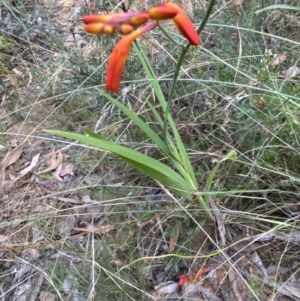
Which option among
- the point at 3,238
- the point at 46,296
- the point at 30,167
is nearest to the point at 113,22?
the point at 46,296

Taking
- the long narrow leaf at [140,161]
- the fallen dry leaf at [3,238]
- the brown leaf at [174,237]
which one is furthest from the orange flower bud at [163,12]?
the fallen dry leaf at [3,238]

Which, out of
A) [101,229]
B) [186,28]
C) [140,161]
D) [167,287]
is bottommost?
[167,287]

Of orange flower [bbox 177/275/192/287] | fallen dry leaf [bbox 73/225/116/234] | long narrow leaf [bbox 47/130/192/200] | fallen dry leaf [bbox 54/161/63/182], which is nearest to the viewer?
long narrow leaf [bbox 47/130/192/200]

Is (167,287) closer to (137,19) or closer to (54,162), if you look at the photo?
(54,162)

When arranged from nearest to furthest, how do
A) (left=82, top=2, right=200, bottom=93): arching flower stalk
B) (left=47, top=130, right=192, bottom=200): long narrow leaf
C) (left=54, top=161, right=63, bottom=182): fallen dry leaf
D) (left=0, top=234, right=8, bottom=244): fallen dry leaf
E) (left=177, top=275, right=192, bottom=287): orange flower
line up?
(left=82, top=2, right=200, bottom=93): arching flower stalk
(left=47, top=130, right=192, bottom=200): long narrow leaf
(left=177, top=275, right=192, bottom=287): orange flower
(left=0, top=234, right=8, bottom=244): fallen dry leaf
(left=54, top=161, right=63, bottom=182): fallen dry leaf

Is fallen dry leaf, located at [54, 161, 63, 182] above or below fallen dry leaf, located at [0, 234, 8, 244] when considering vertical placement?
below

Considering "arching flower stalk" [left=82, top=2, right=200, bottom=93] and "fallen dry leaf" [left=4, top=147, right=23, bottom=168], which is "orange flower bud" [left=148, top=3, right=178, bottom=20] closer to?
"arching flower stalk" [left=82, top=2, right=200, bottom=93]

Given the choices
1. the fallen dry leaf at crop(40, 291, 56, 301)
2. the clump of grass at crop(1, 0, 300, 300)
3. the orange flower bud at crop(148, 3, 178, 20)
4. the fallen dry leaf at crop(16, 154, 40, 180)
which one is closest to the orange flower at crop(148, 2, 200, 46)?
the orange flower bud at crop(148, 3, 178, 20)

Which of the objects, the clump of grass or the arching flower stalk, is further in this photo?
the clump of grass

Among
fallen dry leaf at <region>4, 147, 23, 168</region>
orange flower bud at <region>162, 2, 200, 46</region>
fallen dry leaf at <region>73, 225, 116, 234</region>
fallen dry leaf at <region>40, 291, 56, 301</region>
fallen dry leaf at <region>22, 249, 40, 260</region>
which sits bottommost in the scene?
fallen dry leaf at <region>40, 291, 56, 301</region>

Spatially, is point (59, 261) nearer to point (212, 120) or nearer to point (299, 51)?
point (212, 120)

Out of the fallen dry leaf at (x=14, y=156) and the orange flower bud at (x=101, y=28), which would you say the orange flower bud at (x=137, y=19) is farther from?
the fallen dry leaf at (x=14, y=156)
